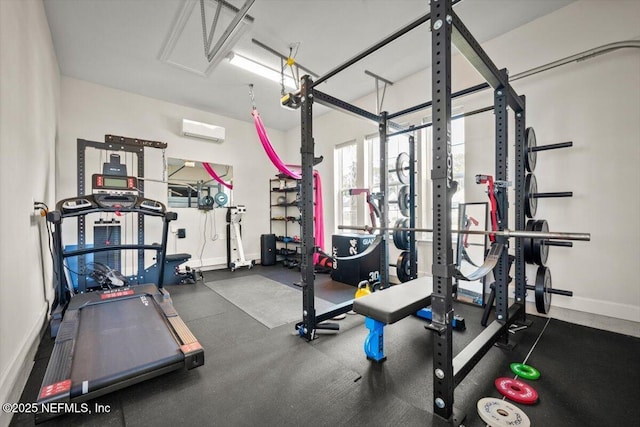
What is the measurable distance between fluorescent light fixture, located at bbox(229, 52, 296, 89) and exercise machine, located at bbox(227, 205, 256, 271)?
8.91 feet

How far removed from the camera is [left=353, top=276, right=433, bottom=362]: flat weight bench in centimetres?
162

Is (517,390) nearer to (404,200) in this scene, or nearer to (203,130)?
(404,200)

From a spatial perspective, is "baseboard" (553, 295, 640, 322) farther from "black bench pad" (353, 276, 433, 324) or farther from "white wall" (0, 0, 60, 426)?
"white wall" (0, 0, 60, 426)

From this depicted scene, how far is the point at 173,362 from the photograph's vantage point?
1801 millimetres

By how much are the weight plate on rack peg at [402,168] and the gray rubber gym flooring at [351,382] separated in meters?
1.88

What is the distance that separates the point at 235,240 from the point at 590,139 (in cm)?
565

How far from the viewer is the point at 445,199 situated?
1409 millimetres

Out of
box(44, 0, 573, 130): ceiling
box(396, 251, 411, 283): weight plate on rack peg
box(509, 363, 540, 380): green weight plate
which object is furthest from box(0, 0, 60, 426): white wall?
box(396, 251, 411, 283): weight plate on rack peg

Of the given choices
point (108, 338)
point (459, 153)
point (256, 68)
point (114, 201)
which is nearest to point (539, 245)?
point (459, 153)

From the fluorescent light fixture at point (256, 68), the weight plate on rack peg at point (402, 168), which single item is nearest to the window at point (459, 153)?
the weight plate on rack peg at point (402, 168)

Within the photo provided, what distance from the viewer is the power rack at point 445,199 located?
1.41 metres

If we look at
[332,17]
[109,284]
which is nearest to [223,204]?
[109,284]

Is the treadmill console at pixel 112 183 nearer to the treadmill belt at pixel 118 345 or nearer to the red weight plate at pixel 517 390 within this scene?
the treadmill belt at pixel 118 345

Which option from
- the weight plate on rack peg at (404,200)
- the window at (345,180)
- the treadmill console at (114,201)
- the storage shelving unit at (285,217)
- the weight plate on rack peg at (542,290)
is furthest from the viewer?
the storage shelving unit at (285,217)
